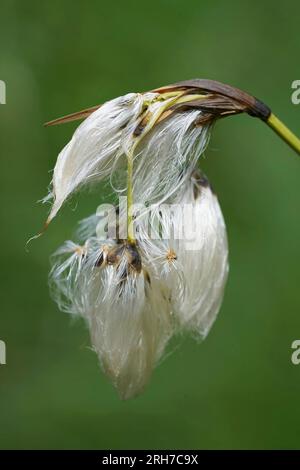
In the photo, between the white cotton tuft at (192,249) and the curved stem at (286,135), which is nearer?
the curved stem at (286,135)

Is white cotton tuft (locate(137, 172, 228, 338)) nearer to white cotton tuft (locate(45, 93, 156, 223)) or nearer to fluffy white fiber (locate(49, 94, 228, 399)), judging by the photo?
fluffy white fiber (locate(49, 94, 228, 399))

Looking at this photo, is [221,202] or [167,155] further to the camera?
[221,202]

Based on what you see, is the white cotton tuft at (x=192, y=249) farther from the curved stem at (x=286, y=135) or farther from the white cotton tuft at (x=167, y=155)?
the curved stem at (x=286, y=135)

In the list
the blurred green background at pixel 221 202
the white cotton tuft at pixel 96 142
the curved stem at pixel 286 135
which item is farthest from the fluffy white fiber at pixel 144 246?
the blurred green background at pixel 221 202

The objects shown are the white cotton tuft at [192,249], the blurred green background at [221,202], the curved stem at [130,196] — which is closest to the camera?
the curved stem at [130,196]

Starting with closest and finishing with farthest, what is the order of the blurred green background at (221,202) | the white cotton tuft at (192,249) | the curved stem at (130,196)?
1. the curved stem at (130,196)
2. the white cotton tuft at (192,249)
3. the blurred green background at (221,202)

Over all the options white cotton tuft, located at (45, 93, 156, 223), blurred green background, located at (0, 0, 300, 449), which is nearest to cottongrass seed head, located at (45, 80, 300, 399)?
white cotton tuft, located at (45, 93, 156, 223)

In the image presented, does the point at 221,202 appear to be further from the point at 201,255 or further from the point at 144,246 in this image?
the point at 144,246

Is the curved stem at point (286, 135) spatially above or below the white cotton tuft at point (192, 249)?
above

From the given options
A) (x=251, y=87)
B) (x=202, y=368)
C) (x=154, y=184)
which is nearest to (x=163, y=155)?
(x=154, y=184)

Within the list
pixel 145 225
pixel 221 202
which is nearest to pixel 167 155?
pixel 145 225
